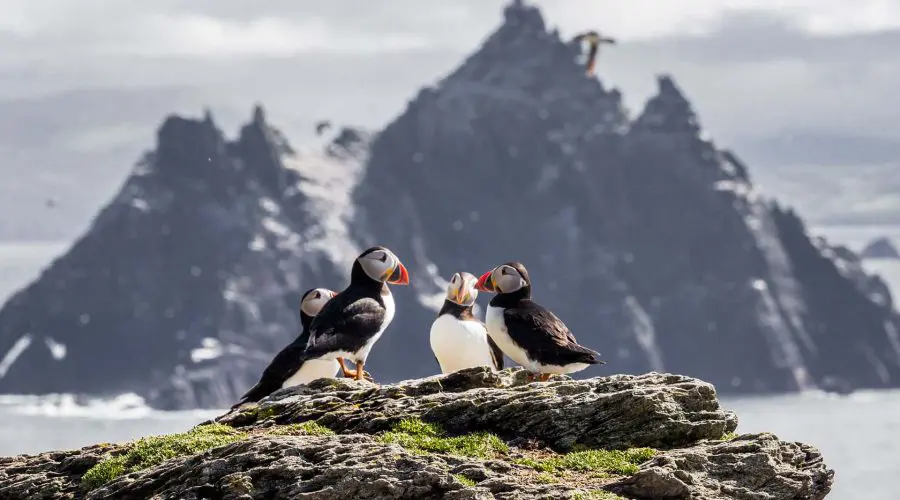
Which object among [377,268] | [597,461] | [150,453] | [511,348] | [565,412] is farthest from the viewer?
[377,268]

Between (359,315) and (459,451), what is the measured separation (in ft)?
18.9

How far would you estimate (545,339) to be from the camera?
24094 millimetres

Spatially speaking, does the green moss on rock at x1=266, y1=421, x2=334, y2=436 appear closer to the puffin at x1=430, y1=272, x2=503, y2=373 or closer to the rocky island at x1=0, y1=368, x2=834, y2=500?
the rocky island at x1=0, y1=368, x2=834, y2=500

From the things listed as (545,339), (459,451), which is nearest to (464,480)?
(459,451)

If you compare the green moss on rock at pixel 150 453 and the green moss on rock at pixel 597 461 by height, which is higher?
the green moss on rock at pixel 150 453

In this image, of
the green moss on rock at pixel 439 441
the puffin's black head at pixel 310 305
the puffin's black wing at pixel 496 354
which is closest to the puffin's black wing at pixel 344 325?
the puffin's black head at pixel 310 305

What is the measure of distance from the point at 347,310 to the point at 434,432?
16.6 ft

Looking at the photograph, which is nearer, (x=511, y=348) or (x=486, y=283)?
(x=511, y=348)

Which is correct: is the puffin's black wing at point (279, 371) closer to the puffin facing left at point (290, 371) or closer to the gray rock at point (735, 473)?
the puffin facing left at point (290, 371)

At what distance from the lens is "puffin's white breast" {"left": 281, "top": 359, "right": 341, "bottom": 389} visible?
2591 centimetres

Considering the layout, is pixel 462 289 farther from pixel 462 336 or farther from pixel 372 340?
pixel 372 340

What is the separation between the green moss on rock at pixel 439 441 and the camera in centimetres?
1989

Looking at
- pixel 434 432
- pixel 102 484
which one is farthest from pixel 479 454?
pixel 102 484

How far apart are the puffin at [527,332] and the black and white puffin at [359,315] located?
186 centimetres
